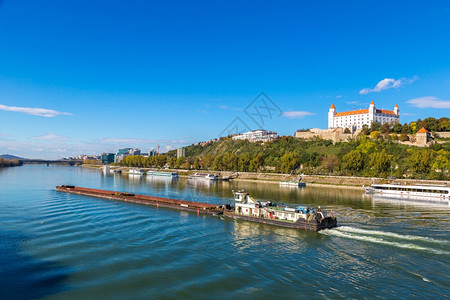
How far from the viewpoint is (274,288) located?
55.7ft

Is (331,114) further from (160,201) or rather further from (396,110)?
(160,201)

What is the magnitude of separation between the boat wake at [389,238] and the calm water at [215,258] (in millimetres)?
81

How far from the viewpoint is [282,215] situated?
3197 centimetres

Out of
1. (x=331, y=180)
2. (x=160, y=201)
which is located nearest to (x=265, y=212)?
(x=160, y=201)

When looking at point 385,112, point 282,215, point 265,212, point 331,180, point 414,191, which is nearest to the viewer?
point 282,215

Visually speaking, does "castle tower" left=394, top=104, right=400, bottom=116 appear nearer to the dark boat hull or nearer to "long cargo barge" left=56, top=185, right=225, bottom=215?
"long cargo barge" left=56, top=185, right=225, bottom=215

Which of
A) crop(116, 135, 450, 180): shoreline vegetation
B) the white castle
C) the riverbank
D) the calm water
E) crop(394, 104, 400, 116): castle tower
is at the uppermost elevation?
crop(394, 104, 400, 116): castle tower

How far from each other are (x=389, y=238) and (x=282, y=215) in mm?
10212

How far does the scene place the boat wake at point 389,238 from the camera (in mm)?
23222

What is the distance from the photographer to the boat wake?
23.2 metres

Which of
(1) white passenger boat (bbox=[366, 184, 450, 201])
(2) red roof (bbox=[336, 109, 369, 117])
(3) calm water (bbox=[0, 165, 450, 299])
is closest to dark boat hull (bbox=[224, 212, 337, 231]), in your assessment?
(3) calm water (bbox=[0, 165, 450, 299])

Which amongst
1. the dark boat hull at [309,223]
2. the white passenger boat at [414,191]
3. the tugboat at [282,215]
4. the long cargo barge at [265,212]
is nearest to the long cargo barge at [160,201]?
the long cargo barge at [265,212]

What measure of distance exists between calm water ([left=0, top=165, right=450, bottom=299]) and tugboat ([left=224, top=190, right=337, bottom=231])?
1161 millimetres

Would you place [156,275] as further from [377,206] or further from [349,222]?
[377,206]
